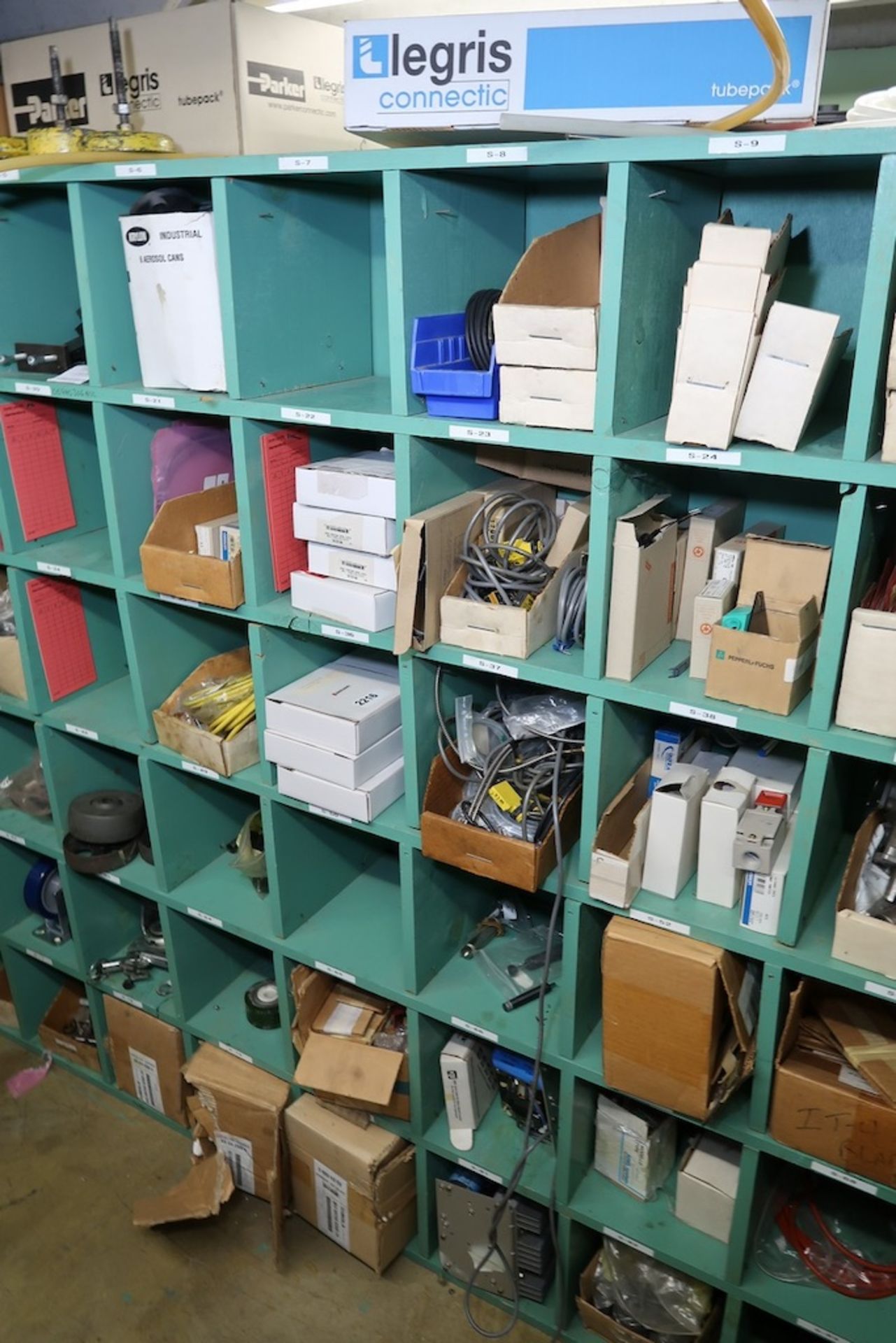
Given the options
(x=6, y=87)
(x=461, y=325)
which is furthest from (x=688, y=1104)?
(x=6, y=87)

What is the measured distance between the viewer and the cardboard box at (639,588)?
1669mm

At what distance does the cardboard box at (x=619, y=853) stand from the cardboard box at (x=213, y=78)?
153cm

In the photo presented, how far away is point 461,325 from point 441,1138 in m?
1.78

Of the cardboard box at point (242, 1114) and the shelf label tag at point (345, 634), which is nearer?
the shelf label tag at point (345, 634)

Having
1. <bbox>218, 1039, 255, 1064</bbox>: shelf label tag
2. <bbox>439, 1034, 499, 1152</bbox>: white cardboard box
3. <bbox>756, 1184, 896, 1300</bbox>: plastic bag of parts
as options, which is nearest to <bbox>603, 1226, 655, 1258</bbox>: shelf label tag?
<bbox>756, 1184, 896, 1300</bbox>: plastic bag of parts

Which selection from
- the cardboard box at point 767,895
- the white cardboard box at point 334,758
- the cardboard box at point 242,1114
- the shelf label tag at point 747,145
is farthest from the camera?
the cardboard box at point 242,1114

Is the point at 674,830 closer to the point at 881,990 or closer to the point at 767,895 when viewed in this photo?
the point at 767,895

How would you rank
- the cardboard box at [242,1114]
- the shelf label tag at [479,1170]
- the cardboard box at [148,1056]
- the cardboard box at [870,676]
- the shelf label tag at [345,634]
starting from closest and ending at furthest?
the cardboard box at [870,676], the shelf label tag at [345,634], the shelf label tag at [479,1170], the cardboard box at [242,1114], the cardboard box at [148,1056]

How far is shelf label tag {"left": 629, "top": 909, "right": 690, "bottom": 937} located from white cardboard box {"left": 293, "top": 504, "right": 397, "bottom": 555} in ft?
2.63

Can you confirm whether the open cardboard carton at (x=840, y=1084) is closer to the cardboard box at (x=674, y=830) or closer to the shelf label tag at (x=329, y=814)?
the cardboard box at (x=674, y=830)

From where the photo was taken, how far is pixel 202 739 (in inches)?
91.3

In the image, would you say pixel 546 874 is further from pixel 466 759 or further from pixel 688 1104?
pixel 688 1104

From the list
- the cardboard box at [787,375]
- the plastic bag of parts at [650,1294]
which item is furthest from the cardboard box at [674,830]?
the plastic bag of parts at [650,1294]

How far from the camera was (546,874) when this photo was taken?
1955 mm
